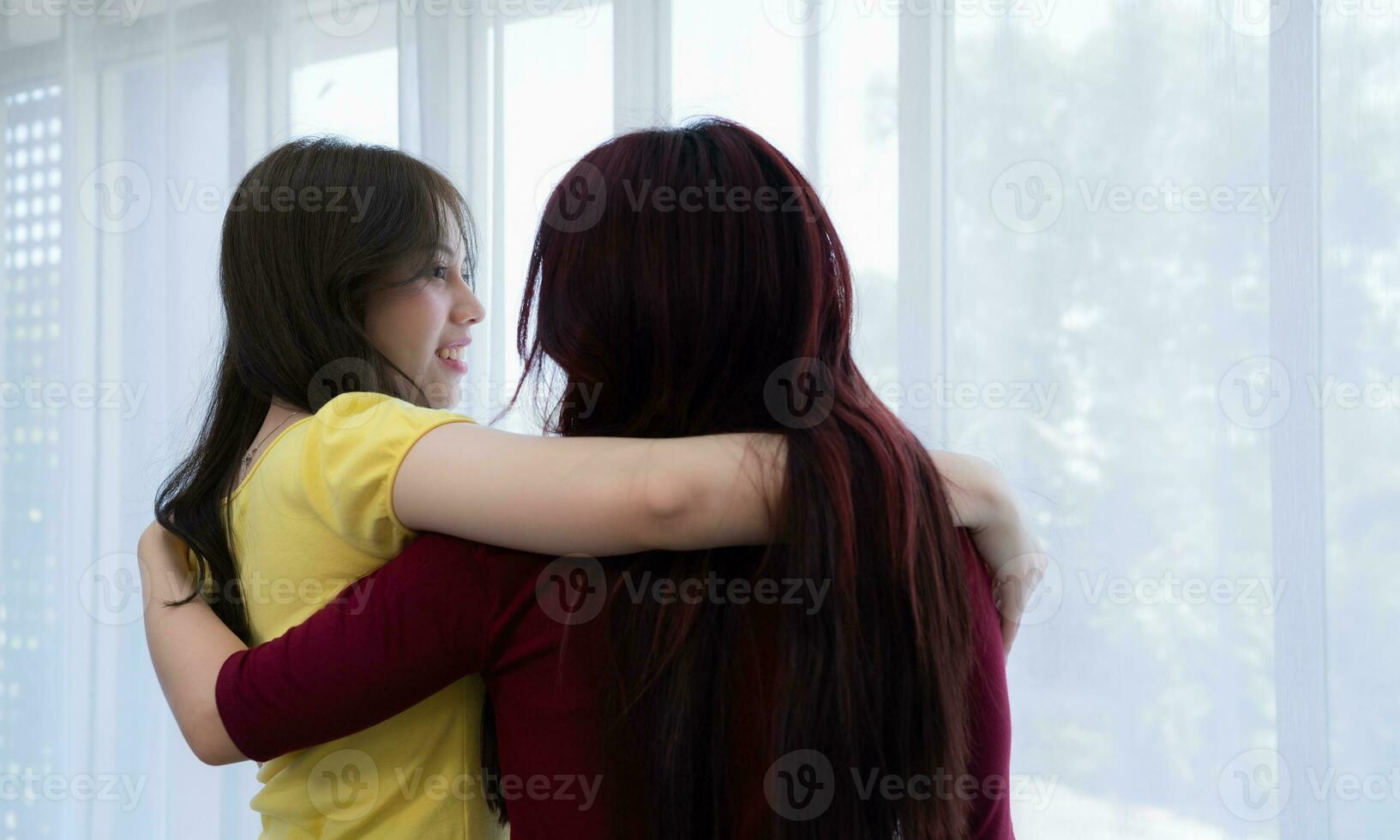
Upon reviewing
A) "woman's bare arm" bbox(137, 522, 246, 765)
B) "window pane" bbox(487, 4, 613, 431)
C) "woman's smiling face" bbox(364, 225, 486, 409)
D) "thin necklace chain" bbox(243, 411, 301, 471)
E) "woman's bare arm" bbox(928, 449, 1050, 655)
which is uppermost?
"window pane" bbox(487, 4, 613, 431)

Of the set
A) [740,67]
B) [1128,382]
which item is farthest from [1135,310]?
[740,67]

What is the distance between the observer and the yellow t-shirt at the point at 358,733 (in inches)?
29.0

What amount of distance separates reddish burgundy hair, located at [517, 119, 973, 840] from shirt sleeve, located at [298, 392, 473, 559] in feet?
0.38

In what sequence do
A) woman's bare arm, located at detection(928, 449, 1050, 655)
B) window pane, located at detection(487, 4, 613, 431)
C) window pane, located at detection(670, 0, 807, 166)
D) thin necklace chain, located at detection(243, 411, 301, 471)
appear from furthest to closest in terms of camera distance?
window pane, located at detection(487, 4, 613, 431) < window pane, located at detection(670, 0, 807, 166) < thin necklace chain, located at detection(243, 411, 301, 471) < woman's bare arm, located at detection(928, 449, 1050, 655)

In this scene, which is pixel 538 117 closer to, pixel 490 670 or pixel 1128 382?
pixel 1128 382

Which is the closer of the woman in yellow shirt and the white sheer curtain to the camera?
the woman in yellow shirt

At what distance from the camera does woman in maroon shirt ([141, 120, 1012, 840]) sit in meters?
0.65

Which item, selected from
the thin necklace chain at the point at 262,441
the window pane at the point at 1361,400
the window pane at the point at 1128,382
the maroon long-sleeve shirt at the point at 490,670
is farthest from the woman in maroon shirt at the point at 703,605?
the window pane at the point at 1361,400

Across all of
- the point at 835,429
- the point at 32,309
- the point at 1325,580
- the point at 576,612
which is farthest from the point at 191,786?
the point at 1325,580

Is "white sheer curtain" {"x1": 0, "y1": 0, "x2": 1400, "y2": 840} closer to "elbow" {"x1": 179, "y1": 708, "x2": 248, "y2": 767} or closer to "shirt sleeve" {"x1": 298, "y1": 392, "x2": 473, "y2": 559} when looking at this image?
"shirt sleeve" {"x1": 298, "y1": 392, "x2": 473, "y2": 559}

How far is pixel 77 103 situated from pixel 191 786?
1376 millimetres

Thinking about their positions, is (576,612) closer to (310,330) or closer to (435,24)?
(310,330)

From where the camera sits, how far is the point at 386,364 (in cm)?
99

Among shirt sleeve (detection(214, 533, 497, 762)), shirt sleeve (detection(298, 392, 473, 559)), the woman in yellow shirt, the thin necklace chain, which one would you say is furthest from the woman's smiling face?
shirt sleeve (detection(214, 533, 497, 762))
